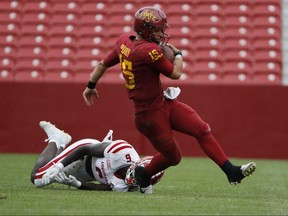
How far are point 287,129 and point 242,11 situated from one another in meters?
3.38

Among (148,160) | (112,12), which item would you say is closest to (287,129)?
(112,12)

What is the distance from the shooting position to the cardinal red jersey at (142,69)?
689cm

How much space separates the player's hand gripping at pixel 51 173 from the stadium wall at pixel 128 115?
589cm

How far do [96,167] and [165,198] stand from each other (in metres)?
1.01

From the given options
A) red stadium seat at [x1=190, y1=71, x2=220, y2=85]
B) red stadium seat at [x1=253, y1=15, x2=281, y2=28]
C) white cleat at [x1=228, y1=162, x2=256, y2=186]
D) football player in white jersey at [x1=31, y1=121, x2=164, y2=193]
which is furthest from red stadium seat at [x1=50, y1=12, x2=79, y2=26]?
white cleat at [x1=228, y1=162, x2=256, y2=186]

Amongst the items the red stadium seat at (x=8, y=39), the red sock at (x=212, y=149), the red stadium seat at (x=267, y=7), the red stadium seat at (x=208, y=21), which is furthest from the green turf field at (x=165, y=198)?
the red stadium seat at (x=267, y=7)

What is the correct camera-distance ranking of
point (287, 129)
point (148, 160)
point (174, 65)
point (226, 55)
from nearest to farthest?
point (174, 65) → point (148, 160) → point (287, 129) → point (226, 55)

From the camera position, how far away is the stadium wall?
1335 centimetres

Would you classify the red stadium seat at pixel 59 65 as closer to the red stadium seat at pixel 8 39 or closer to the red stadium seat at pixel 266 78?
the red stadium seat at pixel 8 39

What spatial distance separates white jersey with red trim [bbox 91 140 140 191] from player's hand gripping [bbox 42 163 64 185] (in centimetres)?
36

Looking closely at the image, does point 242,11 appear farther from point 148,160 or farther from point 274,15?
point 148,160

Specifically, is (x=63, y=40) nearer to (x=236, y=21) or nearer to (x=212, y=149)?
(x=236, y=21)

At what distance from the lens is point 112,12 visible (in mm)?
15977

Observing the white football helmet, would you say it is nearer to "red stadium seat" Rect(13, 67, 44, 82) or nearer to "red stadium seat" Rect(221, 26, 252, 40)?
"red stadium seat" Rect(13, 67, 44, 82)
